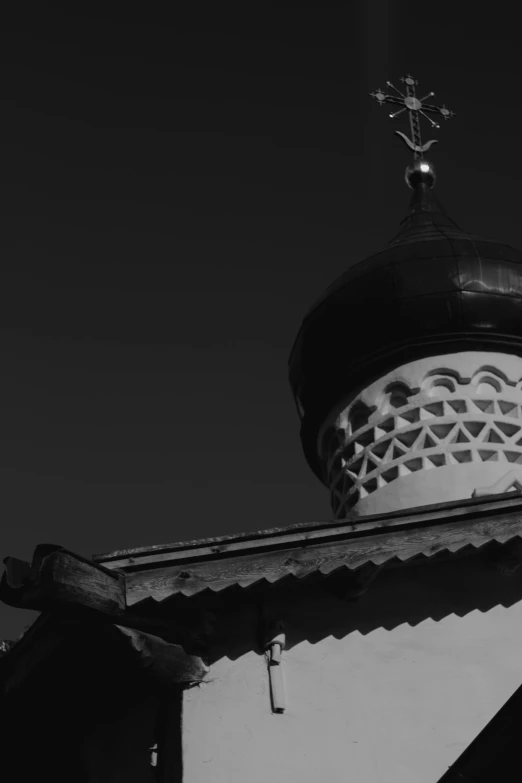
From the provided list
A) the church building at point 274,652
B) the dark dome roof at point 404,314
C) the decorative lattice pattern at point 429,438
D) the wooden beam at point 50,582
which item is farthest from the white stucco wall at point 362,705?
the dark dome roof at point 404,314

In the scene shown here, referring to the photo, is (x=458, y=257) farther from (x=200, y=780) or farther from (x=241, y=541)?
(x=200, y=780)

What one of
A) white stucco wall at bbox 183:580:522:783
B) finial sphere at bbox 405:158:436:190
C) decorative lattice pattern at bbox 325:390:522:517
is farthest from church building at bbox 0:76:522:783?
finial sphere at bbox 405:158:436:190

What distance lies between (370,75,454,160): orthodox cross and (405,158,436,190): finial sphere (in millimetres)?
153

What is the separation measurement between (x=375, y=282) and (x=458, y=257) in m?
0.61

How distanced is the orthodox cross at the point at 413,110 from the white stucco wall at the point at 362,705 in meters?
6.31

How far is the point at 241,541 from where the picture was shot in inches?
243

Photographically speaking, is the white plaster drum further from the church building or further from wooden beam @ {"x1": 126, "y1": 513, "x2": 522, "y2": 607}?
the church building

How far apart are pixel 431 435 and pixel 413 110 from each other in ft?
14.2

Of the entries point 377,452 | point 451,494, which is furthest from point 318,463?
point 451,494

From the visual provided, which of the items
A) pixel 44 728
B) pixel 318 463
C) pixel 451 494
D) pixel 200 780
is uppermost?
pixel 318 463

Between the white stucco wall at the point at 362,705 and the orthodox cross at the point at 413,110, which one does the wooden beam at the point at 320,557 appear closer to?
the white stucco wall at the point at 362,705

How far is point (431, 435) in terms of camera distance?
28.4 ft

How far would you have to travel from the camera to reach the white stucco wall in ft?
18.9

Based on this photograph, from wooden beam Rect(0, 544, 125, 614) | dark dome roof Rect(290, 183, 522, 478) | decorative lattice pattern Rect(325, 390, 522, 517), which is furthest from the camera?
dark dome roof Rect(290, 183, 522, 478)
